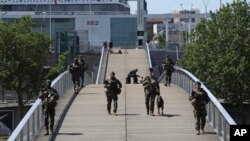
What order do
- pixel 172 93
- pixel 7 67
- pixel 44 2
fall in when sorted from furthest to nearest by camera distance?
pixel 44 2
pixel 7 67
pixel 172 93

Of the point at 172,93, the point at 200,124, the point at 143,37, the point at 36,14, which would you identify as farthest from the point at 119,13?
the point at 200,124

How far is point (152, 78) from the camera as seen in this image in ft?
72.4

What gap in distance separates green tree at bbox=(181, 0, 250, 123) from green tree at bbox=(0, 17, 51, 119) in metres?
10.4

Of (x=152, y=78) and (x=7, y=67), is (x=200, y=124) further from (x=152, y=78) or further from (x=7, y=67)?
(x=7, y=67)

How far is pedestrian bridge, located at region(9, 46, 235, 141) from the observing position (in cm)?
1770

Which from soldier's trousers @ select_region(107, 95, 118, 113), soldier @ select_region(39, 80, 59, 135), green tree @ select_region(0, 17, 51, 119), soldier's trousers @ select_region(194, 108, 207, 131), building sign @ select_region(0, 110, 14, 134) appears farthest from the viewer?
green tree @ select_region(0, 17, 51, 119)

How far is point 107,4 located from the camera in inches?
6319

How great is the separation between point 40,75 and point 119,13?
357ft

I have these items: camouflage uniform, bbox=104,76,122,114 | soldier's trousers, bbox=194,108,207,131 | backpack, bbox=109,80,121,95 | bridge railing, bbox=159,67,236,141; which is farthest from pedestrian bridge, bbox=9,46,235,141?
backpack, bbox=109,80,121,95

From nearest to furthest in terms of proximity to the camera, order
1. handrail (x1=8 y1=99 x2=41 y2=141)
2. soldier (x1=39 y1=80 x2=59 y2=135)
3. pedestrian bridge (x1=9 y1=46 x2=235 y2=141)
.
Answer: handrail (x1=8 y1=99 x2=41 y2=141), pedestrian bridge (x1=9 y1=46 x2=235 y2=141), soldier (x1=39 y1=80 x2=59 y2=135)

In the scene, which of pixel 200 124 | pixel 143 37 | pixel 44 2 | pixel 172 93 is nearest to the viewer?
pixel 200 124

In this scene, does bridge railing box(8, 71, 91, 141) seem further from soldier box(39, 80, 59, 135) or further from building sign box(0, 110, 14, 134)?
building sign box(0, 110, 14, 134)

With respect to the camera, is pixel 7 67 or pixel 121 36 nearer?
pixel 7 67

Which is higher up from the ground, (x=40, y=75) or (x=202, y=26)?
(x=202, y=26)
